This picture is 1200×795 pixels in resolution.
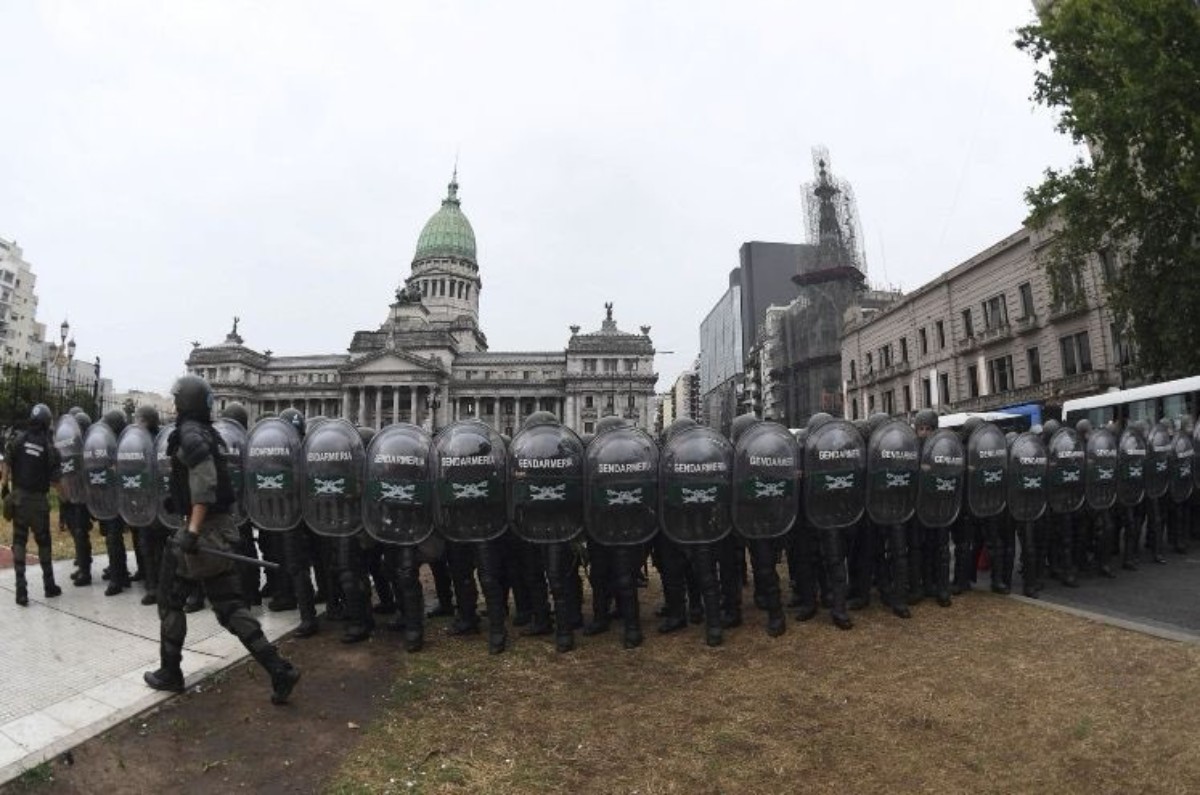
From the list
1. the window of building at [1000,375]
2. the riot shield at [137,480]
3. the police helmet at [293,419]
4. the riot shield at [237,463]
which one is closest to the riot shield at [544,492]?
the police helmet at [293,419]

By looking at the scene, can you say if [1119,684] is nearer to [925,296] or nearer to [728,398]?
[925,296]

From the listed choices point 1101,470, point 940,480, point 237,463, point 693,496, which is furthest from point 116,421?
point 1101,470

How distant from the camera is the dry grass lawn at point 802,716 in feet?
12.9

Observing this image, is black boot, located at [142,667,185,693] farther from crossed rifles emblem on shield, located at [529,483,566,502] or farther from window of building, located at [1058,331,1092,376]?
window of building, located at [1058,331,1092,376]

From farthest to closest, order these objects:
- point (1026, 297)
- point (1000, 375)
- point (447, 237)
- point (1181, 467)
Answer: point (447, 237), point (1000, 375), point (1026, 297), point (1181, 467)

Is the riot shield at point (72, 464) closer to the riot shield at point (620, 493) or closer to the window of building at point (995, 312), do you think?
the riot shield at point (620, 493)

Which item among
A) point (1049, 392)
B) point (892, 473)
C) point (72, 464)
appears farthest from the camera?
point (1049, 392)

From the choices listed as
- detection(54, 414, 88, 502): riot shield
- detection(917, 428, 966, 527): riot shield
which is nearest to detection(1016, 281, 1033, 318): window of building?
detection(917, 428, 966, 527): riot shield

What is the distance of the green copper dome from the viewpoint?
10056cm

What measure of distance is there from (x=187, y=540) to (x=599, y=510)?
313cm

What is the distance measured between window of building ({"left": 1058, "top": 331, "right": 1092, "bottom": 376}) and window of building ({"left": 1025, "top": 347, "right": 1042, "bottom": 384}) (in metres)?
1.38

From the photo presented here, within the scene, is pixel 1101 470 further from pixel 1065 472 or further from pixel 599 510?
pixel 599 510

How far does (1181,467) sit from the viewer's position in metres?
10.5

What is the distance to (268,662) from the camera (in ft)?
15.3
